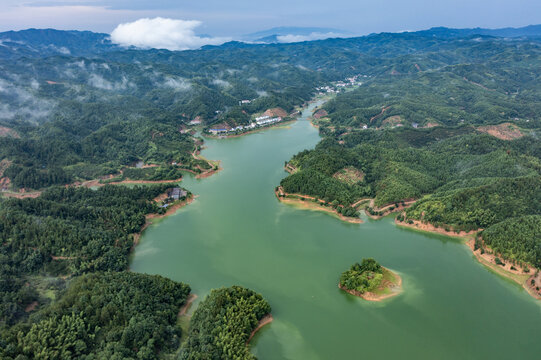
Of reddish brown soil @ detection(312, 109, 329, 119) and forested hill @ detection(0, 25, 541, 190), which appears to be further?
reddish brown soil @ detection(312, 109, 329, 119)

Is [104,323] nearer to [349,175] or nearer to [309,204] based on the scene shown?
[309,204]

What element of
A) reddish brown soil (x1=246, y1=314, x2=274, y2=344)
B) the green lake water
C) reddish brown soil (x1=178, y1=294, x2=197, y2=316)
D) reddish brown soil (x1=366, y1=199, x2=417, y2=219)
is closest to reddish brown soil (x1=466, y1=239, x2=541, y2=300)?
the green lake water

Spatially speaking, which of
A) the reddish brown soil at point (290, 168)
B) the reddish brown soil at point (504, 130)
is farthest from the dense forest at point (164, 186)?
the reddish brown soil at point (290, 168)

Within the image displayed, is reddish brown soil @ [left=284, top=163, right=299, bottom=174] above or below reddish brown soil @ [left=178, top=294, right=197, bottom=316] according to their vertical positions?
above

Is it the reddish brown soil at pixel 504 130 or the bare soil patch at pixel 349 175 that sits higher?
the reddish brown soil at pixel 504 130

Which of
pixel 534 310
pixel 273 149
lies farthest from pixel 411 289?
pixel 273 149

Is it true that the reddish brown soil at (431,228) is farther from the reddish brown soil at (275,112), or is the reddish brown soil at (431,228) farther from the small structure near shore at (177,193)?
the reddish brown soil at (275,112)

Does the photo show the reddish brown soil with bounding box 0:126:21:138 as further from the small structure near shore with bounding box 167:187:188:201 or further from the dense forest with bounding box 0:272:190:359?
the dense forest with bounding box 0:272:190:359

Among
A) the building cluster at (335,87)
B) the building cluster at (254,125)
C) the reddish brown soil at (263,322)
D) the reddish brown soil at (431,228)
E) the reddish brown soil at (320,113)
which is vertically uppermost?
the building cluster at (335,87)
